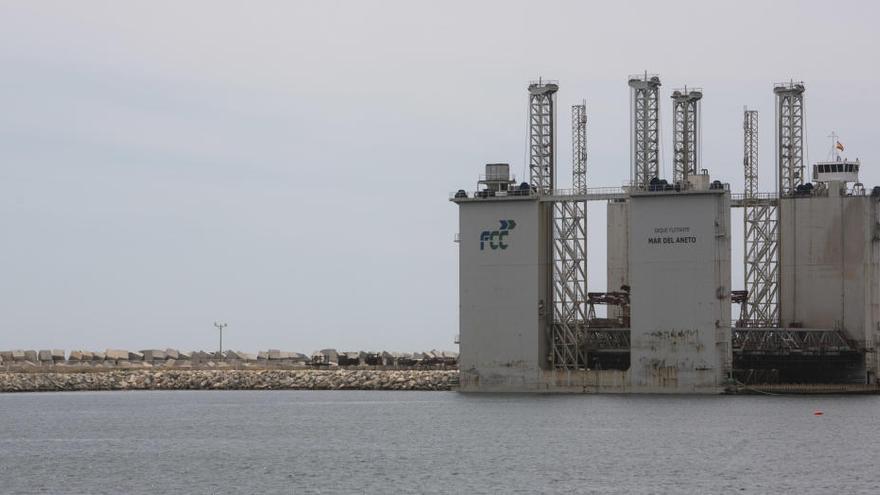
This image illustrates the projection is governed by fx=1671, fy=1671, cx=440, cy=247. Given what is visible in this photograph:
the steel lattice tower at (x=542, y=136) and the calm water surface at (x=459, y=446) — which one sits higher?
the steel lattice tower at (x=542, y=136)

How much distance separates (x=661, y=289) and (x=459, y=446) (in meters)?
24.4

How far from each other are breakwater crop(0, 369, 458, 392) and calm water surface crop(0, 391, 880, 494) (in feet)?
50.4

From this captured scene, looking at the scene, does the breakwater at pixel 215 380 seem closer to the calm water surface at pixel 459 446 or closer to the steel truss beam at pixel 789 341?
the calm water surface at pixel 459 446

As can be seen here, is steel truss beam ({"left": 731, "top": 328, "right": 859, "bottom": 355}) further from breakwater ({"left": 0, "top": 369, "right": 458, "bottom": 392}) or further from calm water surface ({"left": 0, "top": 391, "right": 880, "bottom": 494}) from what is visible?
breakwater ({"left": 0, "top": 369, "right": 458, "bottom": 392})

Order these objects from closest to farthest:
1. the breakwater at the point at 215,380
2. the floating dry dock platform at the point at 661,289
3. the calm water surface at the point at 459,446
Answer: the calm water surface at the point at 459,446, the floating dry dock platform at the point at 661,289, the breakwater at the point at 215,380

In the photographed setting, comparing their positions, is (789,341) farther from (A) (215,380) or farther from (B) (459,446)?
(A) (215,380)

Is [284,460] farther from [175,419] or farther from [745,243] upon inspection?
[745,243]

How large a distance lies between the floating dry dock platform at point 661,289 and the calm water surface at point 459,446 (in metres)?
1.97

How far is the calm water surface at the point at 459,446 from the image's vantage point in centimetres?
6075

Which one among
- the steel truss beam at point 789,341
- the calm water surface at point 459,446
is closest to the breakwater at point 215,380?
the calm water surface at point 459,446

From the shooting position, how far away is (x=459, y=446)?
243 feet

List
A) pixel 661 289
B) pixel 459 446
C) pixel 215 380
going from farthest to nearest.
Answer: pixel 215 380
pixel 661 289
pixel 459 446

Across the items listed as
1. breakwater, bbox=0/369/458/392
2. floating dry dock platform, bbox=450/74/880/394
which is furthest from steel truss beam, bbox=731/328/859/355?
breakwater, bbox=0/369/458/392

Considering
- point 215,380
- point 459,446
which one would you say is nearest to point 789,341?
point 459,446
